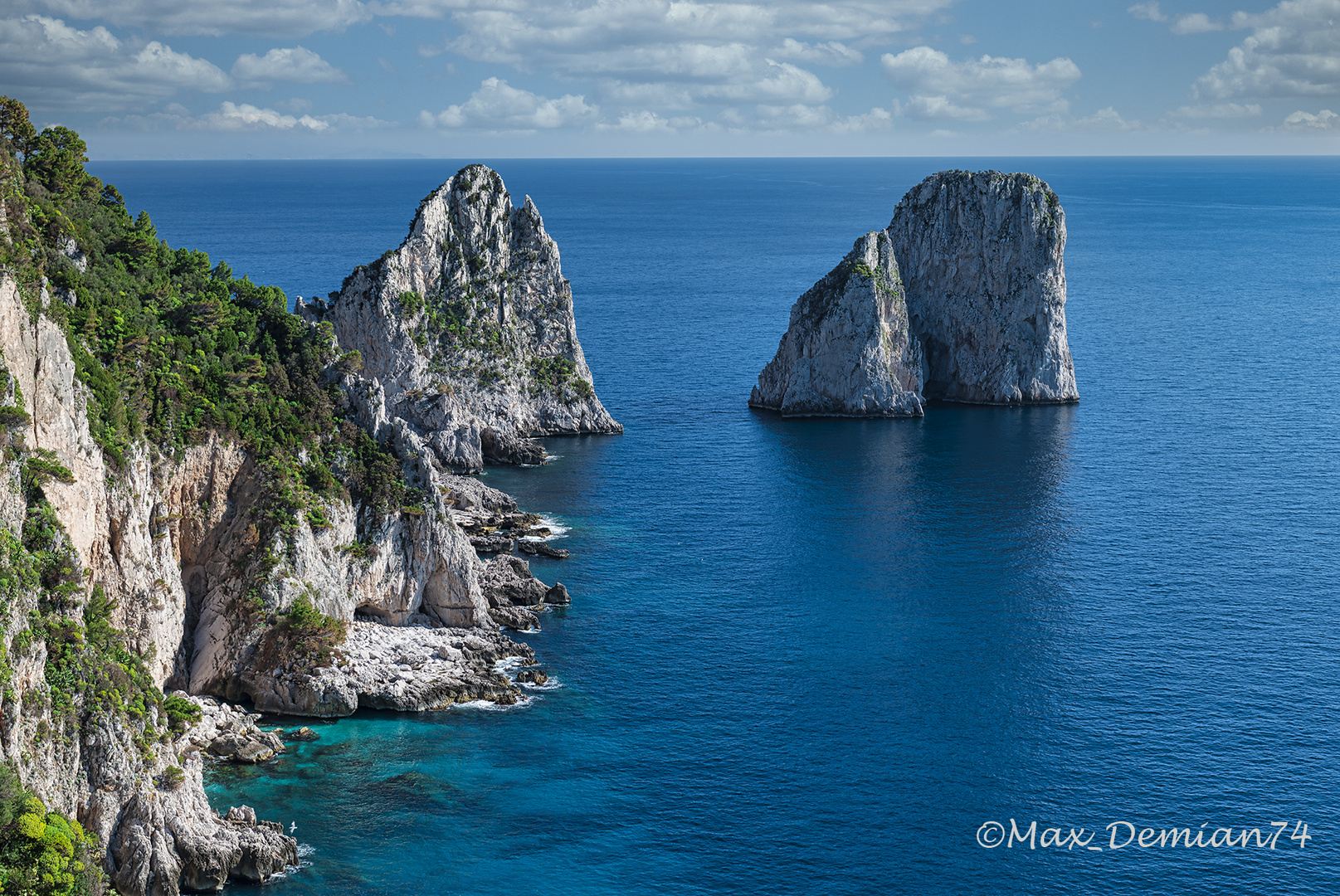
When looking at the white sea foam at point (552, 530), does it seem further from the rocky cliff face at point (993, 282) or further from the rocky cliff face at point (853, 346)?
the rocky cliff face at point (993, 282)

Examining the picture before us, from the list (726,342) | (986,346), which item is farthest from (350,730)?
(726,342)

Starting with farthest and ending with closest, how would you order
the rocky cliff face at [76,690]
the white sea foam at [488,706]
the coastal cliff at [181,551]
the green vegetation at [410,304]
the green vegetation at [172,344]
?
the green vegetation at [410,304] → the white sea foam at [488,706] → the green vegetation at [172,344] → the coastal cliff at [181,551] → the rocky cliff face at [76,690]

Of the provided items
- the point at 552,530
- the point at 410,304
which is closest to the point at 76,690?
the point at 552,530

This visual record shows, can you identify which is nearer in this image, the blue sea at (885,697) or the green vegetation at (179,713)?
the blue sea at (885,697)

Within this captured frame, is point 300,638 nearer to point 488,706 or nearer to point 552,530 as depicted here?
point 488,706

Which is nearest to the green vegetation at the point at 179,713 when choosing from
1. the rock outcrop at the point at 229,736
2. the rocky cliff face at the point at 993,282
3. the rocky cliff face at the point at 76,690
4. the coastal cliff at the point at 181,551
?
the coastal cliff at the point at 181,551

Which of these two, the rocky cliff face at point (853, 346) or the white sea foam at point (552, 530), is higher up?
the rocky cliff face at point (853, 346)

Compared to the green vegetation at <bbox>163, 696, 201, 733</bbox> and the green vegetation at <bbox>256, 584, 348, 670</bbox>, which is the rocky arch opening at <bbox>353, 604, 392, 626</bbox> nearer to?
Answer: the green vegetation at <bbox>256, 584, 348, 670</bbox>

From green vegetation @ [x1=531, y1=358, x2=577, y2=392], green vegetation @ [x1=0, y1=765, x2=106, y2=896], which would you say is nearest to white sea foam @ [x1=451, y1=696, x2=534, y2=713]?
green vegetation @ [x1=0, y1=765, x2=106, y2=896]
